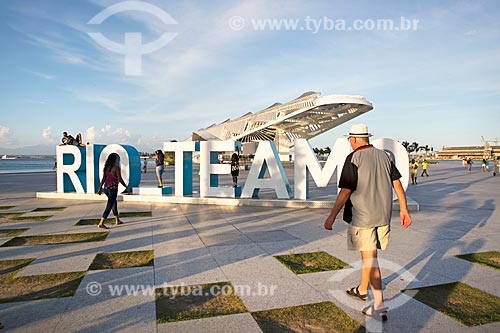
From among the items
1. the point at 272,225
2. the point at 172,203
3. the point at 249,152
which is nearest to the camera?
the point at 272,225

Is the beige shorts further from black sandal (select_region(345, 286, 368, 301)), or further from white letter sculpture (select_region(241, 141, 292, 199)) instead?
white letter sculpture (select_region(241, 141, 292, 199))

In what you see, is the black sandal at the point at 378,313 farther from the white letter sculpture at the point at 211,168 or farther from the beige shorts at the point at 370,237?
the white letter sculpture at the point at 211,168

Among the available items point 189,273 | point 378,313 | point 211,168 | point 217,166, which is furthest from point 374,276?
point 211,168

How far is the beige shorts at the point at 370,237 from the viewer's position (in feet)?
10.9

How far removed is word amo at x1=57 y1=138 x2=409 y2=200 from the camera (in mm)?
9992

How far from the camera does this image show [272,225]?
757 cm

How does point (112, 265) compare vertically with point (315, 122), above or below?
below

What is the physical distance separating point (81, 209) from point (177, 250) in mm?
5725

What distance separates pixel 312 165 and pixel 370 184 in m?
7.21

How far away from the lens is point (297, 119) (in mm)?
50906

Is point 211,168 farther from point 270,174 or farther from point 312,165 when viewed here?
point 312,165

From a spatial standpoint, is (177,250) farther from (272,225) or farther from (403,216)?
(403,216)

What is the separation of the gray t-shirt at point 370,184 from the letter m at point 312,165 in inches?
265

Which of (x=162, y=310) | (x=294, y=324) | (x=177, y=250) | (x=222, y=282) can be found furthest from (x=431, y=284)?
(x=177, y=250)
